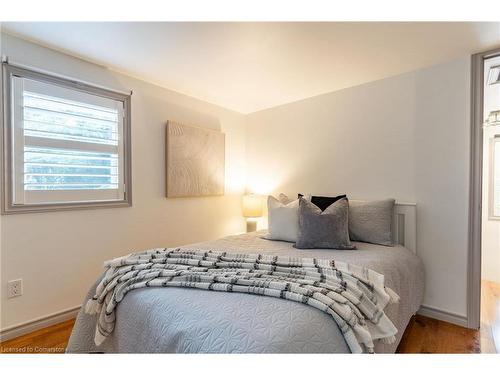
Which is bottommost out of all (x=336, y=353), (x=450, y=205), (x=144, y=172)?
(x=336, y=353)

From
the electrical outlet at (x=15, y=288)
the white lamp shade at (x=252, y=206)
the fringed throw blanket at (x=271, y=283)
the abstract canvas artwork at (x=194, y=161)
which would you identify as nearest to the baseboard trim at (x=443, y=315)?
the fringed throw blanket at (x=271, y=283)

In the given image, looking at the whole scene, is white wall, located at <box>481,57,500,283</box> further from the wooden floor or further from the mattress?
the mattress

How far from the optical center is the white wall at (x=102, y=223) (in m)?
1.96

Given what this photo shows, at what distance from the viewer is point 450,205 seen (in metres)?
2.22

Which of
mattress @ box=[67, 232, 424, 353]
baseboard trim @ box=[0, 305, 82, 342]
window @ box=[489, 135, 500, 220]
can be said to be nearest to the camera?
mattress @ box=[67, 232, 424, 353]

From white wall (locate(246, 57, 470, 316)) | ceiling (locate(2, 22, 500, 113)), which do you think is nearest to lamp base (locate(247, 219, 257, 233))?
white wall (locate(246, 57, 470, 316))

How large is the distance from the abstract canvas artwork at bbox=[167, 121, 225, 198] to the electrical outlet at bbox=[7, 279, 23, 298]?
4.31ft

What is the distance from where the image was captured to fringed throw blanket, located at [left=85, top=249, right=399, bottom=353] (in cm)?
116

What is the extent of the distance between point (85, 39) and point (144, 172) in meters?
1.14

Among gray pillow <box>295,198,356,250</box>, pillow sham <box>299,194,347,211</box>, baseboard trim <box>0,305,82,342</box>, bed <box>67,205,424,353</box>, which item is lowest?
Answer: baseboard trim <box>0,305,82,342</box>

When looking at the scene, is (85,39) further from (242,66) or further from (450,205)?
(450,205)

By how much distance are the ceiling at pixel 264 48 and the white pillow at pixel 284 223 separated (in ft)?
3.88
